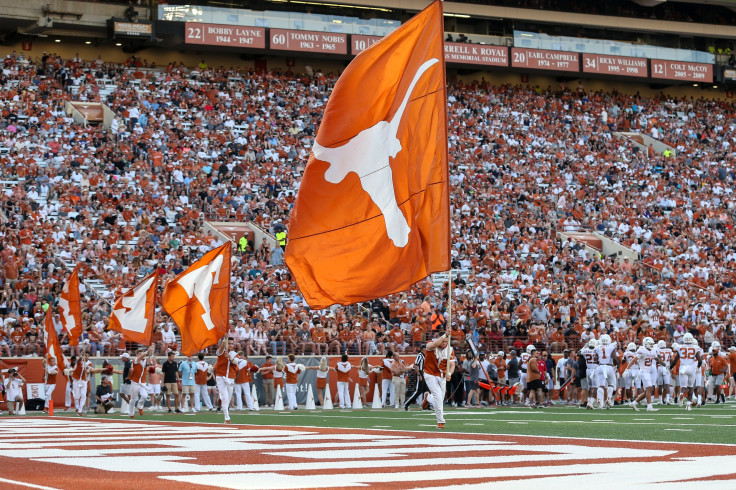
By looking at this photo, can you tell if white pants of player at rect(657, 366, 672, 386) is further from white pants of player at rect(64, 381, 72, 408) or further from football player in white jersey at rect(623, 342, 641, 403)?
white pants of player at rect(64, 381, 72, 408)

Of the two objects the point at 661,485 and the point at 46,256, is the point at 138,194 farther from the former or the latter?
the point at 661,485

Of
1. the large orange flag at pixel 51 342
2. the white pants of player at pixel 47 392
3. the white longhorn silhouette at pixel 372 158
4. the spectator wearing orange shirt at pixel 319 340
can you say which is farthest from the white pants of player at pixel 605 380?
the white longhorn silhouette at pixel 372 158

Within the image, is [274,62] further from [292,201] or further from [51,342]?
[51,342]

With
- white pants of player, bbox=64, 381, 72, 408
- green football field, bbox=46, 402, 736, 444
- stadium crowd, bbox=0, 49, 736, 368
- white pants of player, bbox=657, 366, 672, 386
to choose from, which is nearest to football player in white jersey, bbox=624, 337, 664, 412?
green football field, bbox=46, 402, 736, 444

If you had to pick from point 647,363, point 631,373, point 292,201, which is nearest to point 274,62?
point 292,201

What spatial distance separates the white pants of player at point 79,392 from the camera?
25594mm

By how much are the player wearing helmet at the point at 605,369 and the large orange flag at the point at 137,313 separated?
32.2 ft

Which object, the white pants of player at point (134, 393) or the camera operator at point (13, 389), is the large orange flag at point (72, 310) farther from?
the white pants of player at point (134, 393)

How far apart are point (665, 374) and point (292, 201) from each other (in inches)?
631

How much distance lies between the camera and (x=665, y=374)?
87.4 ft

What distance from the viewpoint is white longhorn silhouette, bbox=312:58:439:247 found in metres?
12.4

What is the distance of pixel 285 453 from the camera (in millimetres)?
12117

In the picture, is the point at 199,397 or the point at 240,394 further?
the point at 199,397

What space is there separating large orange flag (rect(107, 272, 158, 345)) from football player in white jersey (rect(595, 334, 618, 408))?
9.81m
